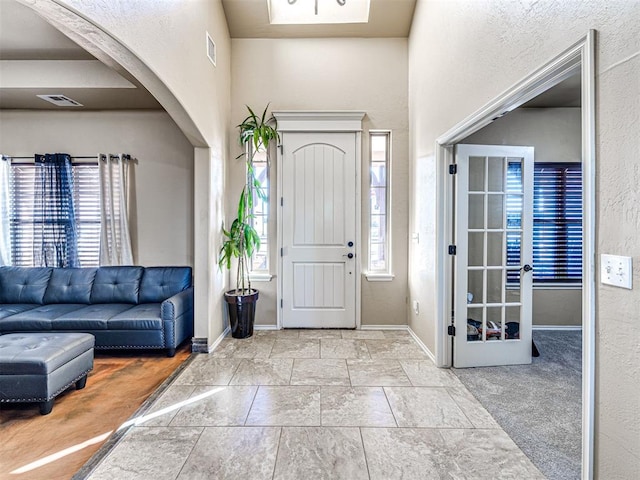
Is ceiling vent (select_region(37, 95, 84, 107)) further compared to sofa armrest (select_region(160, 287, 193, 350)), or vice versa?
ceiling vent (select_region(37, 95, 84, 107))

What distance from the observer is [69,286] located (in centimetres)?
396

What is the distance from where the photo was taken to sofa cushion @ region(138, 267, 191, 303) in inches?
158

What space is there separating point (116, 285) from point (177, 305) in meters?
1.00

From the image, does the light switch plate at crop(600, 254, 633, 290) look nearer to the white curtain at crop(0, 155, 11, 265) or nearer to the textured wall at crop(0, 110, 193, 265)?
the textured wall at crop(0, 110, 193, 265)

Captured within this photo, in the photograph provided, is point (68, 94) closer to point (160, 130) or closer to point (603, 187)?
point (160, 130)

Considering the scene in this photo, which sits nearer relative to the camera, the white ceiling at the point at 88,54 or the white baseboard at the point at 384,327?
the white ceiling at the point at 88,54

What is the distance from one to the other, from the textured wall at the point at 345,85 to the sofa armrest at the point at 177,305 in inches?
46.4

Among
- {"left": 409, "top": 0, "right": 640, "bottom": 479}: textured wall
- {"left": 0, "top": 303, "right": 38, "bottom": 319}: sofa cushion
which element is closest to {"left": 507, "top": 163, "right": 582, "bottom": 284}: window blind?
{"left": 409, "top": 0, "right": 640, "bottom": 479}: textured wall

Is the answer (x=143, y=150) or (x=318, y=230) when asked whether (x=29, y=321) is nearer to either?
(x=143, y=150)

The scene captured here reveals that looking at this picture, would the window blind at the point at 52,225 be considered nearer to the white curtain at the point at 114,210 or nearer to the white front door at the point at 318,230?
the white curtain at the point at 114,210

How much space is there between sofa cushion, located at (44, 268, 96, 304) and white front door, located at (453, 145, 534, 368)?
Answer: 13.2 ft

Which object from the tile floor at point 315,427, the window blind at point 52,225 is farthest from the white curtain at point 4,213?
the tile floor at point 315,427

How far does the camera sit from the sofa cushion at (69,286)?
393 centimetres

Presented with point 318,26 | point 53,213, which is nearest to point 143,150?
point 53,213
